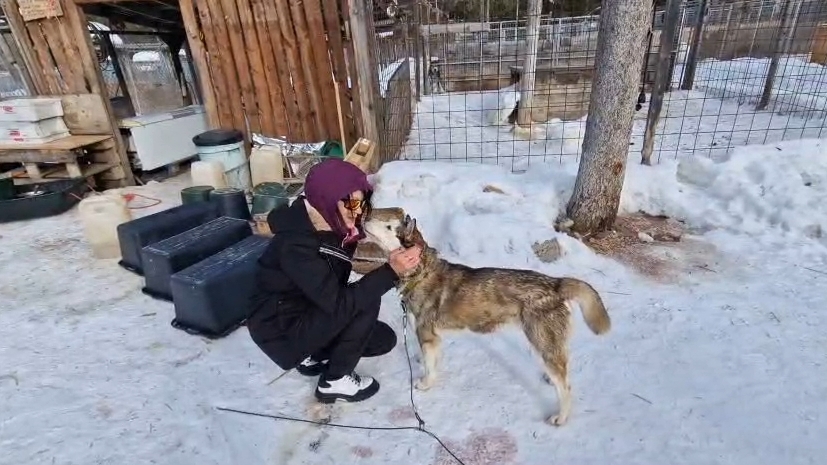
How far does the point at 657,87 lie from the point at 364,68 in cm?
324

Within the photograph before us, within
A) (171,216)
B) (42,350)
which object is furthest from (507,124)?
(42,350)

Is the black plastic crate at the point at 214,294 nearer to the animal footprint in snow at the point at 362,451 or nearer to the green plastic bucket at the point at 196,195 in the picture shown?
the animal footprint in snow at the point at 362,451

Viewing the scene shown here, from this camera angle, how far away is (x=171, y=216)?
13.0ft

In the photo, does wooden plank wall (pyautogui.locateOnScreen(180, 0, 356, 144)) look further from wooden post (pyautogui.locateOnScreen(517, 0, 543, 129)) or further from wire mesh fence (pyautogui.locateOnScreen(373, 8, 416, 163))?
wooden post (pyautogui.locateOnScreen(517, 0, 543, 129))

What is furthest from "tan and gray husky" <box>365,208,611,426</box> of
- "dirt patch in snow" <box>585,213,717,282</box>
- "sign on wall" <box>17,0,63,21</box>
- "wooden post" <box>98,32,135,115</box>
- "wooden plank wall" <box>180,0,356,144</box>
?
"wooden post" <box>98,32,135,115</box>

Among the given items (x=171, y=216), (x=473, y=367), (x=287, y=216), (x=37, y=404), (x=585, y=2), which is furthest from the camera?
(x=585, y=2)

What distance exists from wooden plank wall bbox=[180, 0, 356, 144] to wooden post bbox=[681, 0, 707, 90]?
302 inches

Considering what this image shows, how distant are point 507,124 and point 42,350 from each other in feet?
26.8

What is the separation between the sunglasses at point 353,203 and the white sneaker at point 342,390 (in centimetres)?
102

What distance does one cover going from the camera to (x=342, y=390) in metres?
2.48

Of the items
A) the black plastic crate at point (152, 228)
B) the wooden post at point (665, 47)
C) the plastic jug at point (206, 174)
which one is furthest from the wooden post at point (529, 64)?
the black plastic crate at point (152, 228)

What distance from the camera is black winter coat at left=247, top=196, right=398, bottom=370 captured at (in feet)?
6.84

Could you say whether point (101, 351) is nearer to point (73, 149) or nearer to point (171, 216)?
point (171, 216)

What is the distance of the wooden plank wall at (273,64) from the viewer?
17.8 ft
